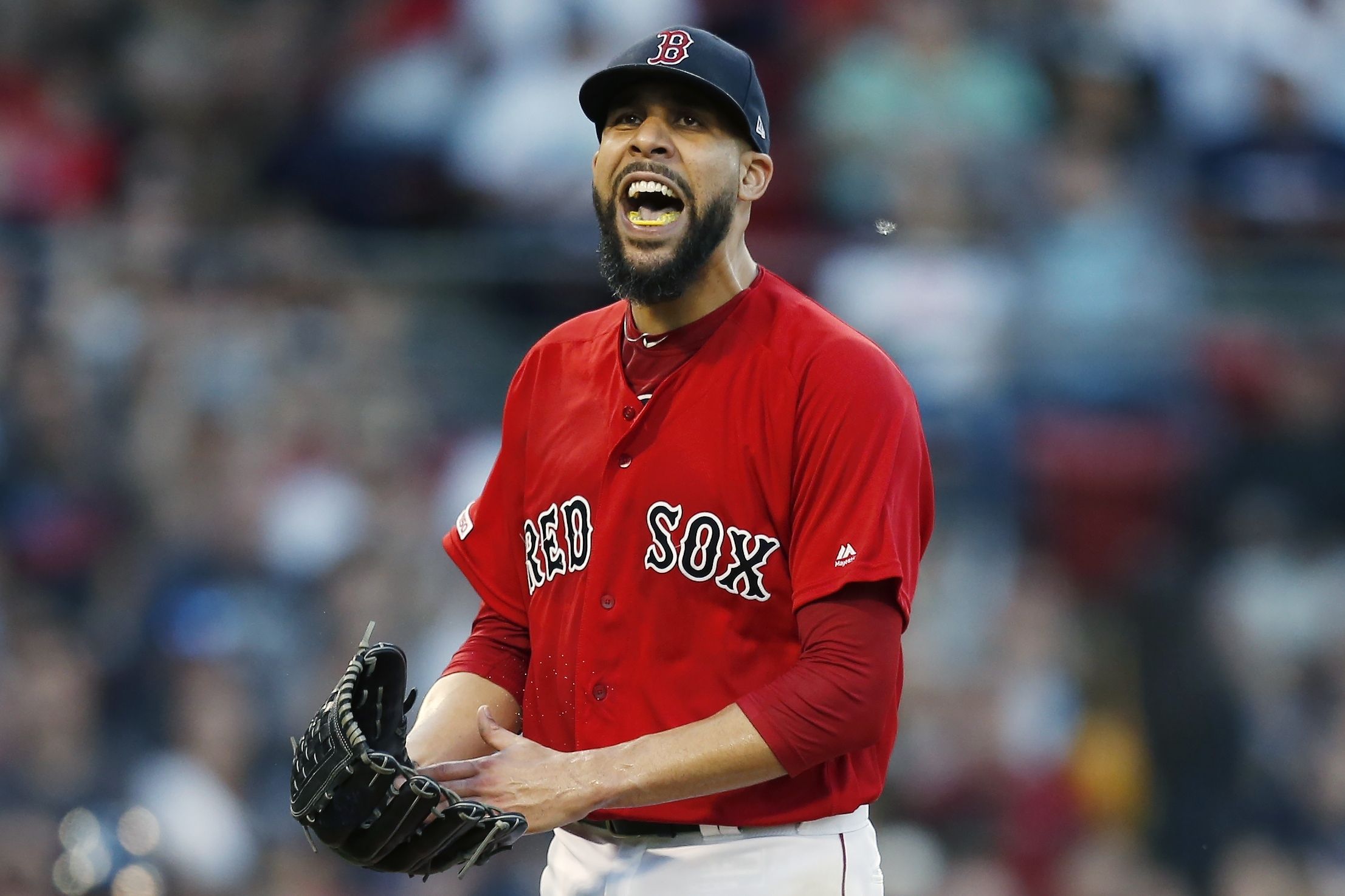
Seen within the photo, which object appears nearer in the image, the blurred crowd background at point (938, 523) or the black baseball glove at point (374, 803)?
the black baseball glove at point (374, 803)

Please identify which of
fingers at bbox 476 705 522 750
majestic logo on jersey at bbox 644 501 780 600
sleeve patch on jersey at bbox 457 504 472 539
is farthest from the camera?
sleeve patch on jersey at bbox 457 504 472 539

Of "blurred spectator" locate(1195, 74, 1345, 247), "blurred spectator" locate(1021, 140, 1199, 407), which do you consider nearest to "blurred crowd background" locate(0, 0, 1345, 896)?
"blurred spectator" locate(1021, 140, 1199, 407)

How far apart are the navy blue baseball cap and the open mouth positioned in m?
0.18

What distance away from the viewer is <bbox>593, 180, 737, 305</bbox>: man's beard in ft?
9.88

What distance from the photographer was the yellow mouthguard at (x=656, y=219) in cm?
301

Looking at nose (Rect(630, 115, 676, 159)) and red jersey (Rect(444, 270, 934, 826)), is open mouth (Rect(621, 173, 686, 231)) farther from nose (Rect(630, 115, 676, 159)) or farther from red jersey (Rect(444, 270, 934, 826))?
red jersey (Rect(444, 270, 934, 826))

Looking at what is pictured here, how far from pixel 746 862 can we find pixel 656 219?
3.74 feet

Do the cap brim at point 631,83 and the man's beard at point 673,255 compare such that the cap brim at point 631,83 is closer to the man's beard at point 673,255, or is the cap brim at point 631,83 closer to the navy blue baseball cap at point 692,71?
the navy blue baseball cap at point 692,71

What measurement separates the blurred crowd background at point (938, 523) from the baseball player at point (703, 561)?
3.16m

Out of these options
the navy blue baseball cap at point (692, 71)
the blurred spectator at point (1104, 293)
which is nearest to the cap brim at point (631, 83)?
the navy blue baseball cap at point (692, 71)

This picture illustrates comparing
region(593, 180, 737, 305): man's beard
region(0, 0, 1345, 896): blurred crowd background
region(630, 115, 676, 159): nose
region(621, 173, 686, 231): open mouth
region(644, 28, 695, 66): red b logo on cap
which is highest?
region(644, 28, 695, 66): red b logo on cap

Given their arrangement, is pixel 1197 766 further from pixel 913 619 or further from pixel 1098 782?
pixel 913 619

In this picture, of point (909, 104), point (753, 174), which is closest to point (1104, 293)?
point (909, 104)

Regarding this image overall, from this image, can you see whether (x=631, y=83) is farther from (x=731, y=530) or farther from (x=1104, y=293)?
(x=1104, y=293)
